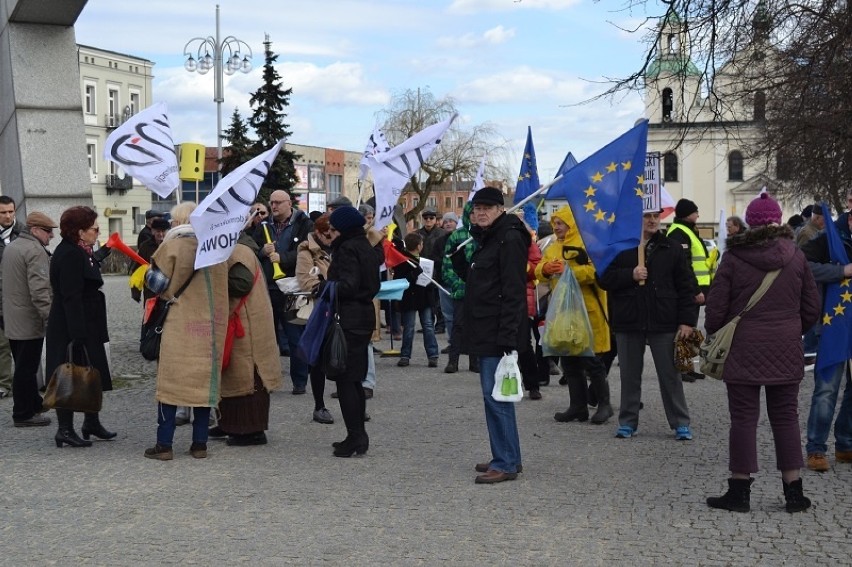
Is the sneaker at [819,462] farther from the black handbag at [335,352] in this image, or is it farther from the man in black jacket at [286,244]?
the man in black jacket at [286,244]

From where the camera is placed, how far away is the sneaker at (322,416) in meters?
10.3

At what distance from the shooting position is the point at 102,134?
253 ft

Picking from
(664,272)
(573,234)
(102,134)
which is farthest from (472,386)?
(102,134)

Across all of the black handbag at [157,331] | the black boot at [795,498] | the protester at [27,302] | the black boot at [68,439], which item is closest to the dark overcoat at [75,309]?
the black boot at [68,439]

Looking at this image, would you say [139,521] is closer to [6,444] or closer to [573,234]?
[6,444]

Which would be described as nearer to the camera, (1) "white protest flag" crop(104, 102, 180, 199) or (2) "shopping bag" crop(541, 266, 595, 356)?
(2) "shopping bag" crop(541, 266, 595, 356)

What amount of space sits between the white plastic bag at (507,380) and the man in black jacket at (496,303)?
6 cm

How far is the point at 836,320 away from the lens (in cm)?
812

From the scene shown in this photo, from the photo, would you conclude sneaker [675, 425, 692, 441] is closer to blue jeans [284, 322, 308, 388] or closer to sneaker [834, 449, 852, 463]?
→ sneaker [834, 449, 852, 463]

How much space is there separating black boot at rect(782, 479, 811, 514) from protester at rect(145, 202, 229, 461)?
3.99 m

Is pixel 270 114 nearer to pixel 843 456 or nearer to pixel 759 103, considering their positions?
pixel 759 103

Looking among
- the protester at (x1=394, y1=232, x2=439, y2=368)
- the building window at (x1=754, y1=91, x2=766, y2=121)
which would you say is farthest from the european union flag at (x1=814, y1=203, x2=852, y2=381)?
the building window at (x1=754, y1=91, x2=766, y2=121)

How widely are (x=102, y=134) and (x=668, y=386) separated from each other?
236 ft

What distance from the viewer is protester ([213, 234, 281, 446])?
902cm
